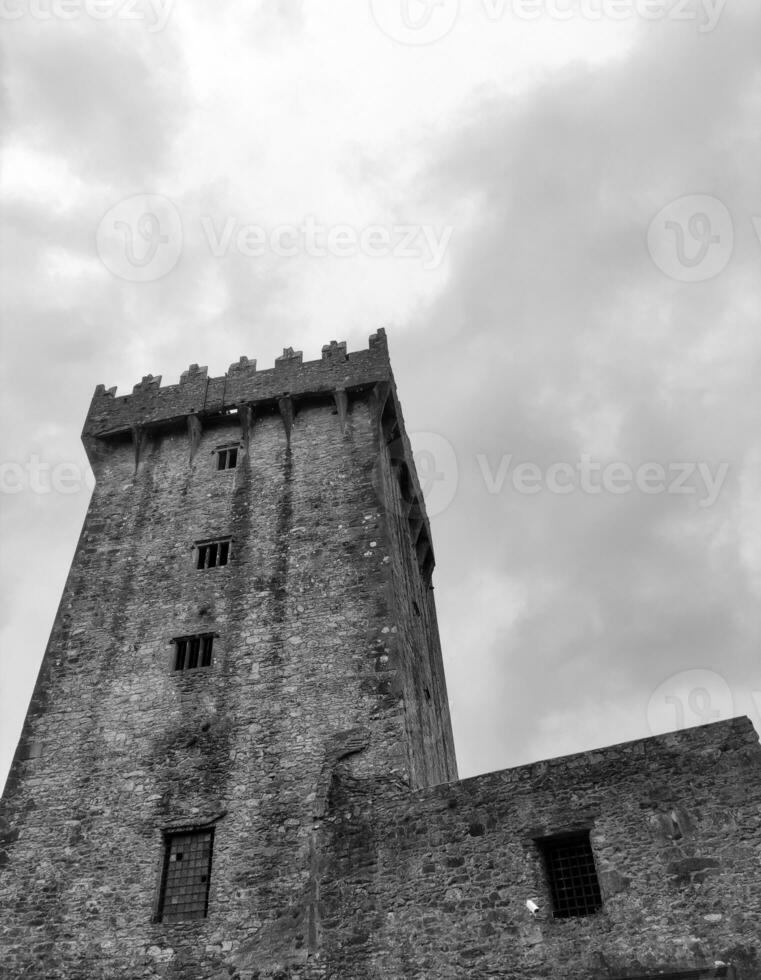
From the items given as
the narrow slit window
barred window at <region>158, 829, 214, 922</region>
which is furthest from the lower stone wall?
the narrow slit window

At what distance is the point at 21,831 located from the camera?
15.9 m

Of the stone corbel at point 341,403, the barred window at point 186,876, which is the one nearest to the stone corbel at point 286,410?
the stone corbel at point 341,403

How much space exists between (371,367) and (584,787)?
42.7 ft

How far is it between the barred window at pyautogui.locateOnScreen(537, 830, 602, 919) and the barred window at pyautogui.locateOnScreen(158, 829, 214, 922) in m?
6.12

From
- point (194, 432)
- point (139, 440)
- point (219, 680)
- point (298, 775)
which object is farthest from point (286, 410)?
point (298, 775)

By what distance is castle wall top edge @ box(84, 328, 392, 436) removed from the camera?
886 inches

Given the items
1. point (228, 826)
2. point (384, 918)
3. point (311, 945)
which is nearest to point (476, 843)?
point (384, 918)

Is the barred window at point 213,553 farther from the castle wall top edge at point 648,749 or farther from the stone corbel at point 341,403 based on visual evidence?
the castle wall top edge at point 648,749

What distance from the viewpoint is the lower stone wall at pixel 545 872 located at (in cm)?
1127

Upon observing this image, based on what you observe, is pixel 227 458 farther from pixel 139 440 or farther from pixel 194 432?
pixel 139 440

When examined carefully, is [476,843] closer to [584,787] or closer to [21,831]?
[584,787]

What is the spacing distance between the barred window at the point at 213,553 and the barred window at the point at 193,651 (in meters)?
1.98

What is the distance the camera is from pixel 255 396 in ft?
74.2

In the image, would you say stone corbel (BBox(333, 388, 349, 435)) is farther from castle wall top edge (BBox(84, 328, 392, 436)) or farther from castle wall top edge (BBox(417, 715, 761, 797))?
castle wall top edge (BBox(417, 715, 761, 797))
